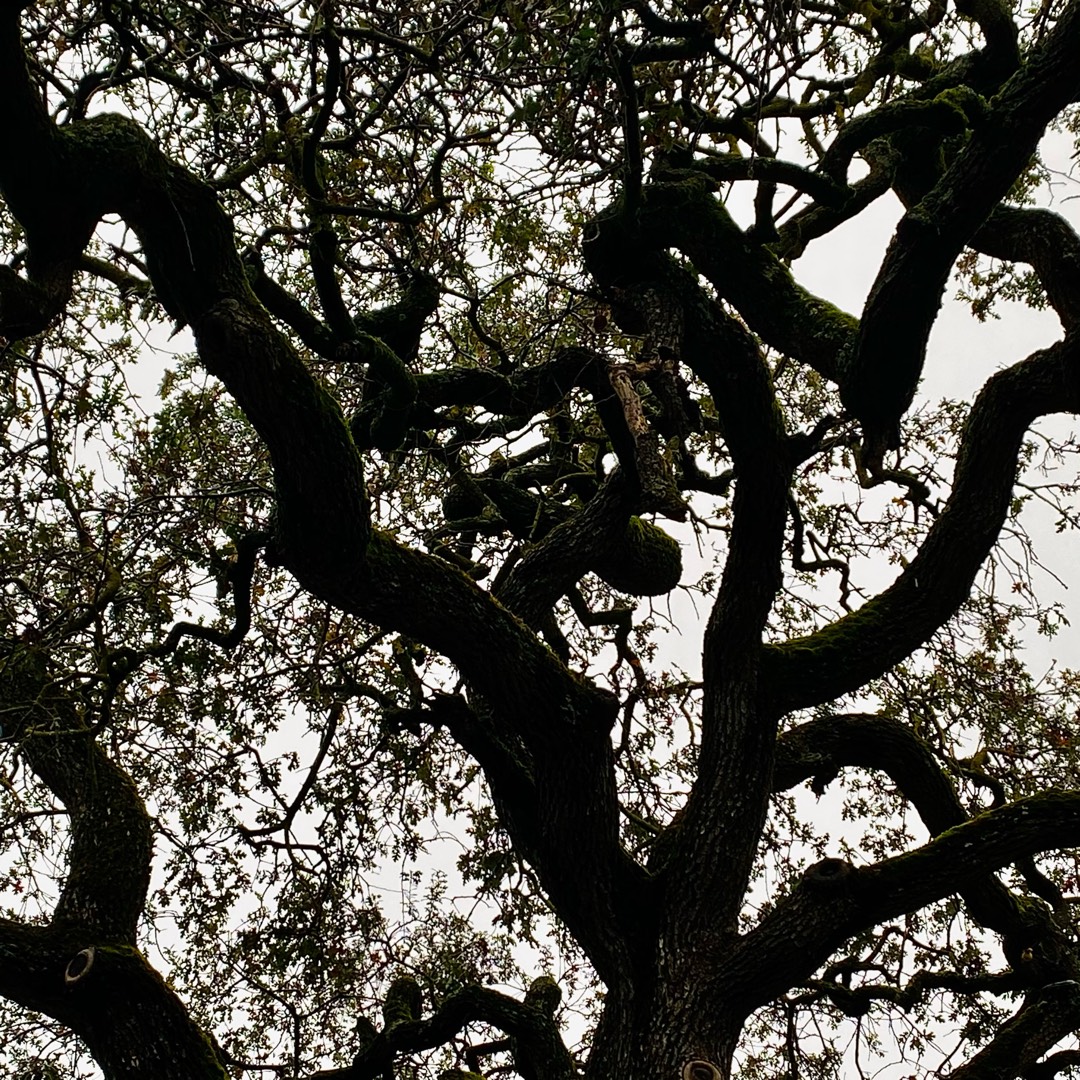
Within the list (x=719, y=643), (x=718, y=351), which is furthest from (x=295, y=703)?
(x=718, y=351)

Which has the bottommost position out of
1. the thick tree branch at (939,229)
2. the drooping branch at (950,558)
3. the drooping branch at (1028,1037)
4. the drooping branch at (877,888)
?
the drooping branch at (1028,1037)

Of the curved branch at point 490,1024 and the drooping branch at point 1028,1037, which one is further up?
the curved branch at point 490,1024

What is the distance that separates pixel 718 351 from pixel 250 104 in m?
2.90

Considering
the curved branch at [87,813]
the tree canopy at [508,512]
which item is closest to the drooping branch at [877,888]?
the tree canopy at [508,512]

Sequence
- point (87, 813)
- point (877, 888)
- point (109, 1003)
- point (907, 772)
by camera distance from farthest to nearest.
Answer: point (907, 772), point (87, 813), point (877, 888), point (109, 1003)

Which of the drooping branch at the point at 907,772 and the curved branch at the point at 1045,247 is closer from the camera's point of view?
the curved branch at the point at 1045,247

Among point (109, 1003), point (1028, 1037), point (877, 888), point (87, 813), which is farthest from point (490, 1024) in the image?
point (1028, 1037)

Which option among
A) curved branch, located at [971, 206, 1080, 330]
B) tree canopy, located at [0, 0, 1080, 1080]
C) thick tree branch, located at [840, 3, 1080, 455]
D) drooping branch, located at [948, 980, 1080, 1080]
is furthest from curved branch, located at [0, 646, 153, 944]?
curved branch, located at [971, 206, 1080, 330]

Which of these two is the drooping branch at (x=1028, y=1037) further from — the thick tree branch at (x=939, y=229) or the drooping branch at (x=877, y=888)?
the thick tree branch at (x=939, y=229)

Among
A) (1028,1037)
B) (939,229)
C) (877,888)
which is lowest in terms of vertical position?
(1028,1037)

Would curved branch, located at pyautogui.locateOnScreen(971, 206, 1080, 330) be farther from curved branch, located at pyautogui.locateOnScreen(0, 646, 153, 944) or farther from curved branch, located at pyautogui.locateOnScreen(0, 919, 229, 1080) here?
curved branch, located at pyautogui.locateOnScreen(0, 919, 229, 1080)

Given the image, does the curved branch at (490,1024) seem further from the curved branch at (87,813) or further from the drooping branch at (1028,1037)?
the drooping branch at (1028,1037)

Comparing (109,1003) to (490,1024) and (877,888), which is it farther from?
(877,888)

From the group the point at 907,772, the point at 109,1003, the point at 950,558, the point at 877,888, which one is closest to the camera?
the point at 109,1003
